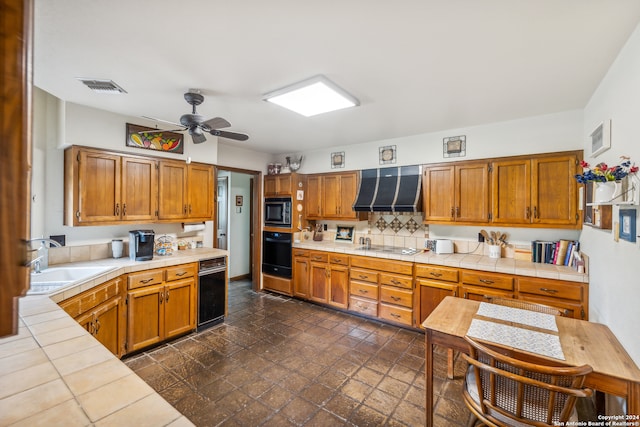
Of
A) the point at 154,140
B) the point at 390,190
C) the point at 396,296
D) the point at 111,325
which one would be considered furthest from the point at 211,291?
the point at 390,190

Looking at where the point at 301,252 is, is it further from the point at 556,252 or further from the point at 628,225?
the point at 628,225

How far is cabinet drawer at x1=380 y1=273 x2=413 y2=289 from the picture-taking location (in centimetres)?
364

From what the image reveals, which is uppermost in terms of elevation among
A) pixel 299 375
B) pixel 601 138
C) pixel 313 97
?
pixel 313 97

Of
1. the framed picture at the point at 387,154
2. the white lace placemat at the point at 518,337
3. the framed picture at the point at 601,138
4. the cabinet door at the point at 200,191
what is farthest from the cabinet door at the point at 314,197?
the framed picture at the point at 601,138

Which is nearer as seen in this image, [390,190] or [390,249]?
[390,190]

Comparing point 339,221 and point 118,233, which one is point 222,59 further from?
point 339,221

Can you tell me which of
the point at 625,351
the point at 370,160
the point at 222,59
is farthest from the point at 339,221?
the point at 625,351

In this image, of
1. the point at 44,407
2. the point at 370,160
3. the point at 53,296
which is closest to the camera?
the point at 44,407

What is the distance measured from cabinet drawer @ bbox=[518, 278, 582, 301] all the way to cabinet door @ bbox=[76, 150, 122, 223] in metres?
4.36

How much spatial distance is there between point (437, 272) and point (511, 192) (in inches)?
48.8

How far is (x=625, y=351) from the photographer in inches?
63.0

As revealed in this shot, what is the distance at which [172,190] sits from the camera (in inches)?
140

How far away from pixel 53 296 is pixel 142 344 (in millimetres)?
1247

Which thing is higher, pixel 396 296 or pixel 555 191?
pixel 555 191
